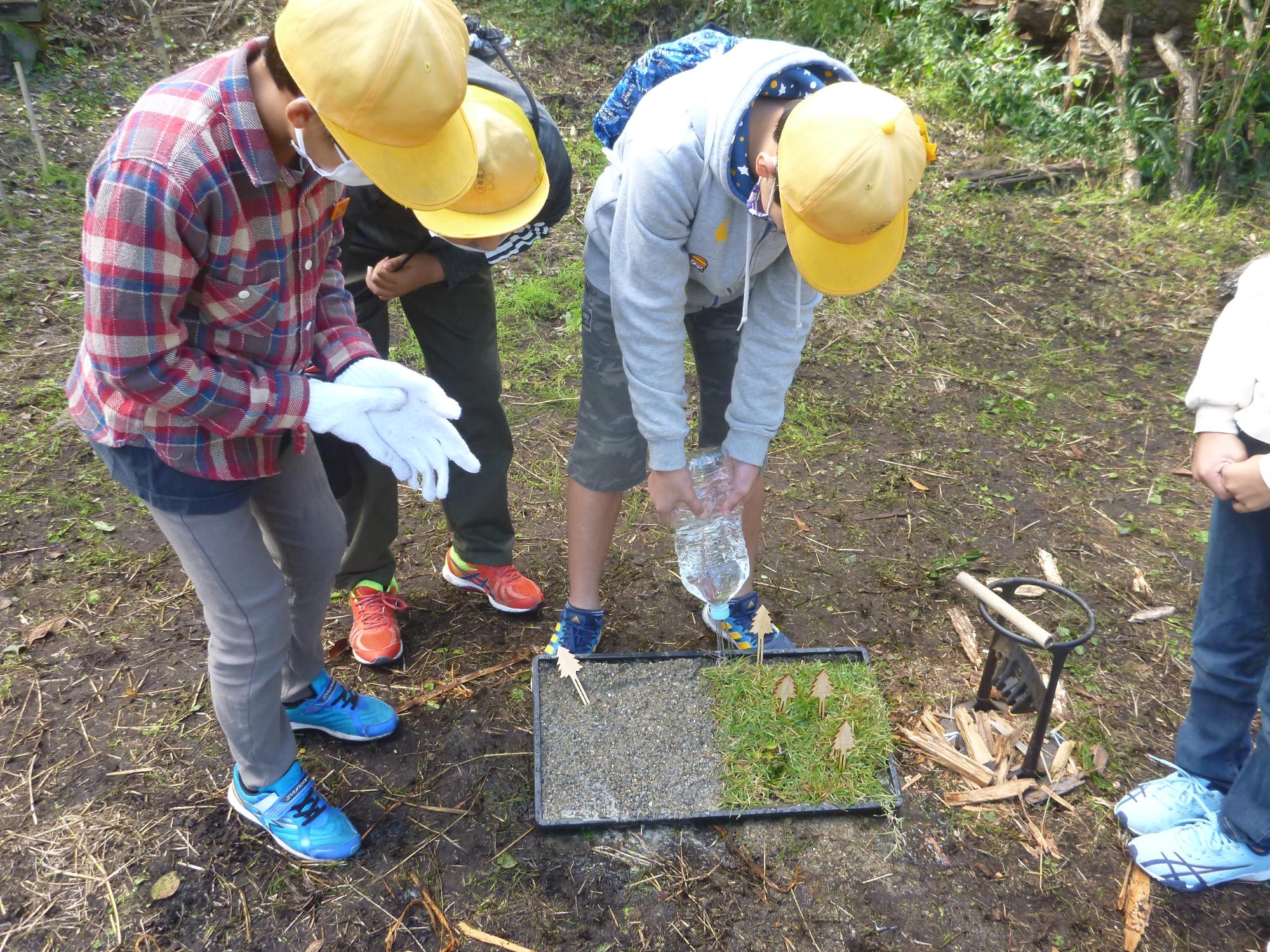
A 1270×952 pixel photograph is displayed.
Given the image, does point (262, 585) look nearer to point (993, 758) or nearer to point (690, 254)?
point (690, 254)

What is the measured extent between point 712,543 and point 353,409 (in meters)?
1.41

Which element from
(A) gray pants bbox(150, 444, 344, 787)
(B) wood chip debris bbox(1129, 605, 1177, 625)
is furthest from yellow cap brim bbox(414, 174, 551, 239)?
(B) wood chip debris bbox(1129, 605, 1177, 625)

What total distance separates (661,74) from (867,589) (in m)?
1.77

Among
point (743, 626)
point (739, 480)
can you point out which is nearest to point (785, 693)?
point (743, 626)

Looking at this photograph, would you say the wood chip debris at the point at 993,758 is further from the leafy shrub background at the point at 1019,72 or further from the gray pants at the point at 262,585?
the leafy shrub background at the point at 1019,72

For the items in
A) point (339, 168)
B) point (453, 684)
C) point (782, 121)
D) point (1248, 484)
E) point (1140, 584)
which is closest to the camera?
point (339, 168)

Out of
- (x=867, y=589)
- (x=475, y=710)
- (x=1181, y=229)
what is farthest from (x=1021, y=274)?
(x=475, y=710)

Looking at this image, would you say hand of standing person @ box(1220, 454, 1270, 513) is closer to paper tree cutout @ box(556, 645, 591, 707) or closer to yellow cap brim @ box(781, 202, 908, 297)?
yellow cap brim @ box(781, 202, 908, 297)

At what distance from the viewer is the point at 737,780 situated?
2217mm

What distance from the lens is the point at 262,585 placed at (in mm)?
1750

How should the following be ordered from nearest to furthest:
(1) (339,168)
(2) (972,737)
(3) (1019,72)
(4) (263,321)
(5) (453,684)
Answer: (1) (339,168) < (4) (263,321) < (2) (972,737) < (5) (453,684) < (3) (1019,72)

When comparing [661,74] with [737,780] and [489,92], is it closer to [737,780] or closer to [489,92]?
[489,92]

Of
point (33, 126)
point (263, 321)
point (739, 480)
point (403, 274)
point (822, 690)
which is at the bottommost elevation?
point (822, 690)

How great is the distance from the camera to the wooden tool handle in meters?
2.01
